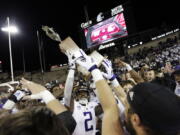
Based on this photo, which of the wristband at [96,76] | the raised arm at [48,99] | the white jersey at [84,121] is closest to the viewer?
the wristband at [96,76]

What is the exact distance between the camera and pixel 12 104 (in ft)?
9.91

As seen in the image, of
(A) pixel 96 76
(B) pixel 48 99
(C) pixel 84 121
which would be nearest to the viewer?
(A) pixel 96 76

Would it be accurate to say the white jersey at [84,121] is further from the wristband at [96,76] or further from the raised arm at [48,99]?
the wristband at [96,76]

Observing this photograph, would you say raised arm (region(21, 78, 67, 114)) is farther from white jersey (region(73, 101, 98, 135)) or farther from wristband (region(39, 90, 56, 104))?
white jersey (region(73, 101, 98, 135))

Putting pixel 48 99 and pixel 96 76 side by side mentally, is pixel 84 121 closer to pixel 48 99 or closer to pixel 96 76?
pixel 48 99

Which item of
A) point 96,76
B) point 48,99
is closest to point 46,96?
point 48,99

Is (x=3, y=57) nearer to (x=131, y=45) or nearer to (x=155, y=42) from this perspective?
(x=131, y=45)

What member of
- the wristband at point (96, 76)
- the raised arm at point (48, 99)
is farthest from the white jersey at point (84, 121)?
the wristband at point (96, 76)

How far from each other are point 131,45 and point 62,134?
95.5 ft

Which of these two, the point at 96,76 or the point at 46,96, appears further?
the point at 46,96

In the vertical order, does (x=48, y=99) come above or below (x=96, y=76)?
below

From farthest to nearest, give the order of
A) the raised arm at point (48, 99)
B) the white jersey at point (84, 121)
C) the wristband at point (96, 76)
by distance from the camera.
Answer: the white jersey at point (84, 121)
the raised arm at point (48, 99)
the wristband at point (96, 76)

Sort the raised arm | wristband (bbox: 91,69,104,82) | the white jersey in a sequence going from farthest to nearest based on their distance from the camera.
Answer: the white jersey → the raised arm → wristband (bbox: 91,69,104,82)

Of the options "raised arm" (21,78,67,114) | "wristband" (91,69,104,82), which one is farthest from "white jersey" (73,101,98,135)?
"wristband" (91,69,104,82)
